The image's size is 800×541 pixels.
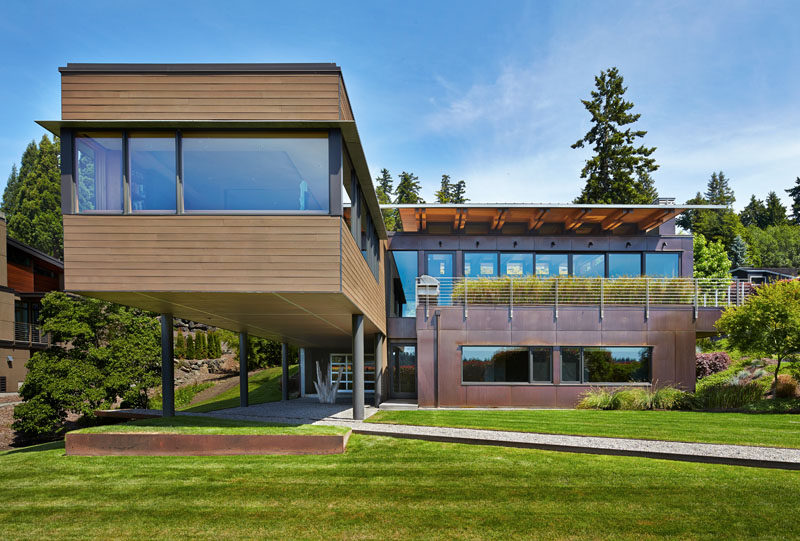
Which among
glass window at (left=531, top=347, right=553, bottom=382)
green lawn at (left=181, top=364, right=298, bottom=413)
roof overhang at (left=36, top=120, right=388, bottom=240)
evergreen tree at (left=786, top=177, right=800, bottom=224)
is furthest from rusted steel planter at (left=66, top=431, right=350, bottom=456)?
evergreen tree at (left=786, top=177, right=800, bottom=224)

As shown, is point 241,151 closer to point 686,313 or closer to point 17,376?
point 686,313

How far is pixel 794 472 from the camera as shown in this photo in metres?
7.25

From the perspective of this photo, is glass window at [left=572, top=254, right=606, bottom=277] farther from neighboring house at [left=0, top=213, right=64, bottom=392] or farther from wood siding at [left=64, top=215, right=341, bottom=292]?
neighboring house at [left=0, top=213, right=64, bottom=392]

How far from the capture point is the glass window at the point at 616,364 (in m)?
15.8

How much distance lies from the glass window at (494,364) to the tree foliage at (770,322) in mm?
6007

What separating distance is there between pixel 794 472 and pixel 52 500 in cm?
1062

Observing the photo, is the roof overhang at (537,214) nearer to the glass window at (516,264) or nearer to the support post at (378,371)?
the glass window at (516,264)

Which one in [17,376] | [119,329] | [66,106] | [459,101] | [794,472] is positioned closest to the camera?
[794,472]

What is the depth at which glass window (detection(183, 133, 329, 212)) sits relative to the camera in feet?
26.9

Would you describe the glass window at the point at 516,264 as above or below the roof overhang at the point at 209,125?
below

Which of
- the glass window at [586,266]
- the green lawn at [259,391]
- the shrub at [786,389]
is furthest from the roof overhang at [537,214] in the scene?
the green lawn at [259,391]

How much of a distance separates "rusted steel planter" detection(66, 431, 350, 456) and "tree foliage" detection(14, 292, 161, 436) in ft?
22.8

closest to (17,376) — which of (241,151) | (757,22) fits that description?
(241,151)

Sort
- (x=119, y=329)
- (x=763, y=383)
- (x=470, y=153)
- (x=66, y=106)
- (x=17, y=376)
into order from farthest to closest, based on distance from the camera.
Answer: (x=470, y=153), (x=17, y=376), (x=119, y=329), (x=763, y=383), (x=66, y=106)
